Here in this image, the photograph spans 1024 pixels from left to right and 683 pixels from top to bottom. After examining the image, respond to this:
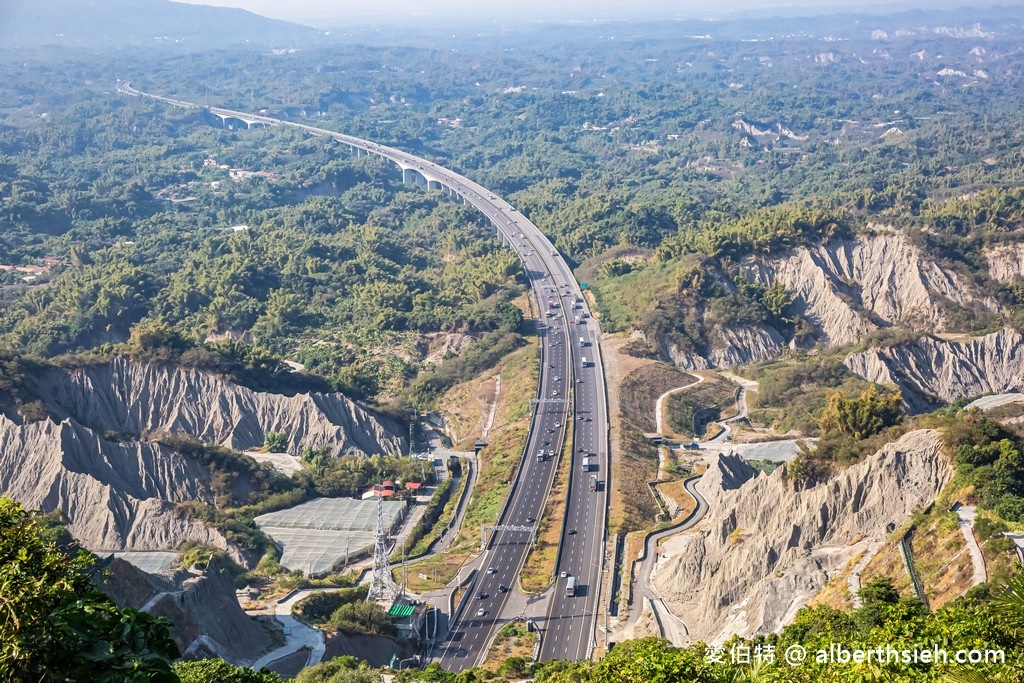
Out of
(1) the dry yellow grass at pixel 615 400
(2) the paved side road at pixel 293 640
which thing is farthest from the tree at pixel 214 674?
(1) the dry yellow grass at pixel 615 400

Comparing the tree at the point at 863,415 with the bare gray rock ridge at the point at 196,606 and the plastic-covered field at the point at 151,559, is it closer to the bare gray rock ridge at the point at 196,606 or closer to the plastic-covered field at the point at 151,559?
the bare gray rock ridge at the point at 196,606

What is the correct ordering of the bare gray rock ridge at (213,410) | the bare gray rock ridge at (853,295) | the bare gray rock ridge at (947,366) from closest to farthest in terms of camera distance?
the bare gray rock ridge at (213,410), the bare gray rock ridge at (947,366), the bare gray rock ridge at (853,295)

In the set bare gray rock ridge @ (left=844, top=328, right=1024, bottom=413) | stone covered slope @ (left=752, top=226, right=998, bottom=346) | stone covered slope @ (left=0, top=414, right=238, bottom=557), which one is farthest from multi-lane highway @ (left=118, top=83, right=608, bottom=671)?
bare gray rock ridge @ (left=844, top=328, right=1024, bottom=413)

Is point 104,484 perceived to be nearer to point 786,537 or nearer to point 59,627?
point 786,537

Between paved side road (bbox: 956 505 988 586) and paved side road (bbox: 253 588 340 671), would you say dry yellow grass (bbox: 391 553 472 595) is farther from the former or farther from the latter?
paved side road (bbox: 956 505 988 586)

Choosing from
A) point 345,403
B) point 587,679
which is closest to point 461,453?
point 345,403

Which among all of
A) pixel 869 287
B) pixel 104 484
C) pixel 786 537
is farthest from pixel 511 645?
pixel 869 287

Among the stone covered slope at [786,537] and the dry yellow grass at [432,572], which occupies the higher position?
the stone covered slope at [786,537]

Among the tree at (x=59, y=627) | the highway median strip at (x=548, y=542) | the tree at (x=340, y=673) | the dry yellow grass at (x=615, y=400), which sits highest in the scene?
the tree at (x=59, y=627)
